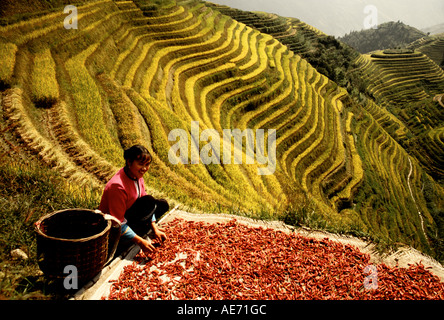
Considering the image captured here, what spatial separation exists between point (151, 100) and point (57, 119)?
6016mm

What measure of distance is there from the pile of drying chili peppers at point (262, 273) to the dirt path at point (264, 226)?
11 centimetres

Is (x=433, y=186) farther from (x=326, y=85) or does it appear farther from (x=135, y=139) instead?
(x=135, y=139)

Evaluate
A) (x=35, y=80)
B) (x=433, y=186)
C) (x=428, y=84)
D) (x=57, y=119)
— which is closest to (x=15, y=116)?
(x=57, y=119)

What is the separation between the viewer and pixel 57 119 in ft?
28.8

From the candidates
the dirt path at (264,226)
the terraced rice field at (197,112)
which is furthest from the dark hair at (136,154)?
the terraced rice field at (197,112)

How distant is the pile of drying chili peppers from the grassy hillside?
72cm

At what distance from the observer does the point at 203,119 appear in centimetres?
1839

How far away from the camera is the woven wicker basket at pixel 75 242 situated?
2588mm

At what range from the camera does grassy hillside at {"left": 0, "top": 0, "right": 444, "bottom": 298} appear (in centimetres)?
722

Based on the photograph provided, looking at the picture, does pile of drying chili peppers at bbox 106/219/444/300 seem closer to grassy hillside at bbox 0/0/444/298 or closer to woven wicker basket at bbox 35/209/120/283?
woven wicker basket at bbox 35/209/120/283

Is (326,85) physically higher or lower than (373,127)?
higher

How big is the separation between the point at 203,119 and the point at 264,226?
14468mm
